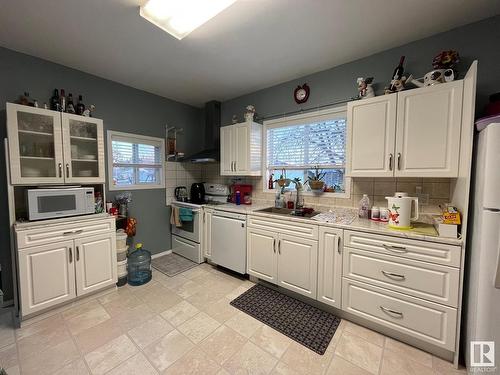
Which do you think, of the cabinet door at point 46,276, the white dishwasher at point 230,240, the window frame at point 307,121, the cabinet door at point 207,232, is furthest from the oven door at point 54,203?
the window frame at point 307,121

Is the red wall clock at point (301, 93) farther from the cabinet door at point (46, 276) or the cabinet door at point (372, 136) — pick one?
the cabinet door at point (46, 276)

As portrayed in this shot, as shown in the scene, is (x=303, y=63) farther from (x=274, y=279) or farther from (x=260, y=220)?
(x=274, y=279)

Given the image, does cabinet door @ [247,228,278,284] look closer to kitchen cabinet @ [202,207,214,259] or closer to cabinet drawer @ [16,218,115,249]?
kitchen cabinet @ [202,207,214,259]

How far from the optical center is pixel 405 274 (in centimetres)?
152

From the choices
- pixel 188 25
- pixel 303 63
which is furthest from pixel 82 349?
pixel 303 63

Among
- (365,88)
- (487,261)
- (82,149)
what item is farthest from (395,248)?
(82,149)

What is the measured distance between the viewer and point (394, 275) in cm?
156

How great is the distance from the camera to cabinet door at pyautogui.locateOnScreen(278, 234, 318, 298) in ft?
6.42

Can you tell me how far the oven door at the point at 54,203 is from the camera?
5.96ft

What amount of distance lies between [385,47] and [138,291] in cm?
365

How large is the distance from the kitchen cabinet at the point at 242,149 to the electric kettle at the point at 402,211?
1.70 m

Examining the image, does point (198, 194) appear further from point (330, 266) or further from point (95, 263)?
point (330, 266)

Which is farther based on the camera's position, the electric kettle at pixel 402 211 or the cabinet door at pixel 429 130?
the electric kettle at pixel 402 211

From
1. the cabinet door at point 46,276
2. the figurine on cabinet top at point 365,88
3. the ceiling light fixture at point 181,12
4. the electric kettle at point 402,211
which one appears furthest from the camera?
the figurine on cabinet top at point 365,88
